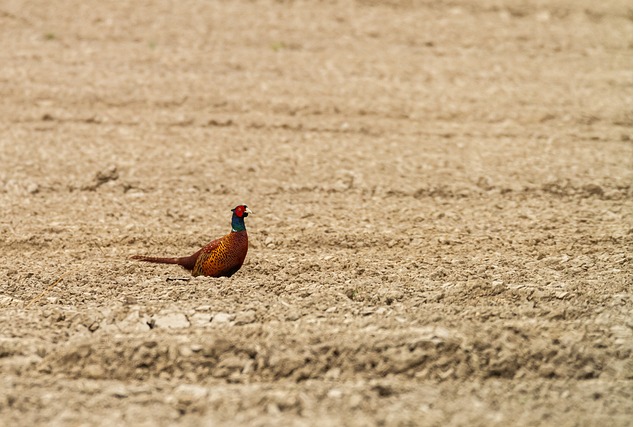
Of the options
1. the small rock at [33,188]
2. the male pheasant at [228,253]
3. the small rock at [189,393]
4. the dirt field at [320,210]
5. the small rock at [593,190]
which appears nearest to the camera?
the small rock at [189,393]

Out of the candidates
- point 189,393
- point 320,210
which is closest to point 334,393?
point 189,393

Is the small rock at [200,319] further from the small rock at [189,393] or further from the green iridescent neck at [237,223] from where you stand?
the green iridescent neck at [237,223]

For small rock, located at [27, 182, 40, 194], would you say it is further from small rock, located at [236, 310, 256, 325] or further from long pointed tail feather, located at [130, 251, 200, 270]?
small rock, located at [236, 310, 256, 325]

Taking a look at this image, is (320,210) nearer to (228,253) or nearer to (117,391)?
(228,253)

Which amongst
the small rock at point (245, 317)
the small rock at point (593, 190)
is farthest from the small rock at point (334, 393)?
the small rock at point (593, 190)

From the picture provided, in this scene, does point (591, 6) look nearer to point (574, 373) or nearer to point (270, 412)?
point (574, 373)

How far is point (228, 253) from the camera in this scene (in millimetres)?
5043

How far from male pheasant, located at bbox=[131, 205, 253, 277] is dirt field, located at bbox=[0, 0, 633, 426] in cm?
10

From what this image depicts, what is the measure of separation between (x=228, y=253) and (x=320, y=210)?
1.99m

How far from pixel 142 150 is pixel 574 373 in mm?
5387

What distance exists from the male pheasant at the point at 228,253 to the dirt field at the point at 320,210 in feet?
0.34

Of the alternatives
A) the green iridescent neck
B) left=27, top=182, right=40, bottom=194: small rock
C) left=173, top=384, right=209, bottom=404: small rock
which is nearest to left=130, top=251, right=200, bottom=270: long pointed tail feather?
the green iridescent neck

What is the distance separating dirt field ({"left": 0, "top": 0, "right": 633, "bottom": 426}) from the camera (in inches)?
149

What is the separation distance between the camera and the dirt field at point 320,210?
3.79 meters
